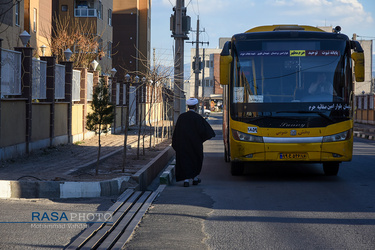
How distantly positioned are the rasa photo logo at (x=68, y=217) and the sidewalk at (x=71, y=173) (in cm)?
158

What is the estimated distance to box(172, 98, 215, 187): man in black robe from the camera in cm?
1171

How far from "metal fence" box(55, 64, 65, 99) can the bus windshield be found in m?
7.91

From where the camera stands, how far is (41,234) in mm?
6602

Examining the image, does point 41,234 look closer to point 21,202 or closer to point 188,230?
point 188,230

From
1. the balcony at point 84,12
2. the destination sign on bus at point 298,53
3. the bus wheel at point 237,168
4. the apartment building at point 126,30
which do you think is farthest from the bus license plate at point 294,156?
the apartment building at point 126,30

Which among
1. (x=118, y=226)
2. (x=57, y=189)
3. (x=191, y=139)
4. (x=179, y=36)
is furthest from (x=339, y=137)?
(x=179, y=36)

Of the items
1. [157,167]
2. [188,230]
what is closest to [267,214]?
[188,230]

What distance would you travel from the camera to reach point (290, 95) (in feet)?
39.3

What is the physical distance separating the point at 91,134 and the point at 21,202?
45.7 feet

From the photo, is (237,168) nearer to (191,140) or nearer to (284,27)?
(191,140)

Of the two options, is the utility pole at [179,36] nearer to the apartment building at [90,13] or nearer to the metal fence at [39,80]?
the metal fence at [39,80]

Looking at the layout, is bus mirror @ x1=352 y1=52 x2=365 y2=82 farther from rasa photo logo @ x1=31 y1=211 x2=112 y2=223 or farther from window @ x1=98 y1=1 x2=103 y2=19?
window @ x1=98 y1=1 x2=103 y2=19

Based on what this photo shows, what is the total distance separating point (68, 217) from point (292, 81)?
6.13 metres

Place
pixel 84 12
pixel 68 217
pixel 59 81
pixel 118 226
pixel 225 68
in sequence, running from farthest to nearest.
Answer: pixel 84 12 < pixel 59 81 < pixel 225 68 < pixel 68 217 < pixel 118 226
